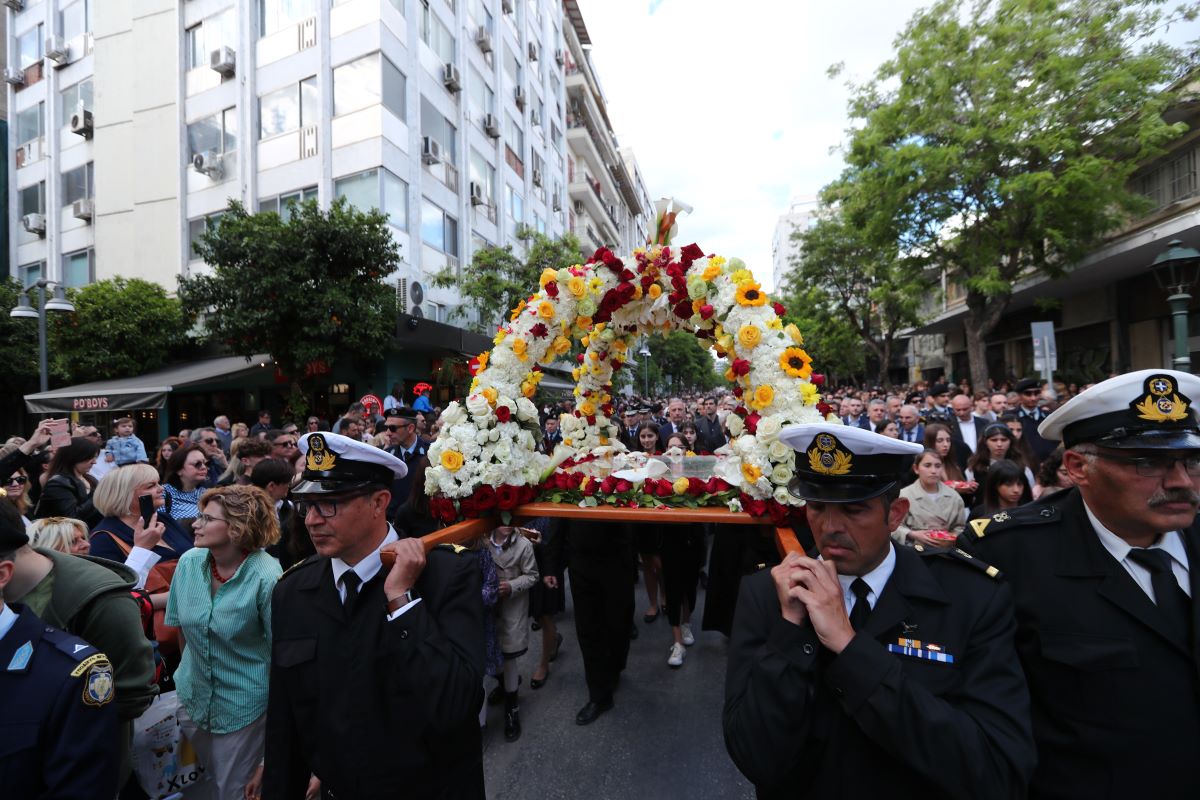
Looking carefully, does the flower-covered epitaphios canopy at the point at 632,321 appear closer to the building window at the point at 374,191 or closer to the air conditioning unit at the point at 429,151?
the building window at the point at 374,191

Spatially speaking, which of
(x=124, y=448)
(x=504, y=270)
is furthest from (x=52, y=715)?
(x=504, y=270)

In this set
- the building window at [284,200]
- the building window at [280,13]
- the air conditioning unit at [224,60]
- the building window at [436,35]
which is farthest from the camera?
the building window at [436,35]

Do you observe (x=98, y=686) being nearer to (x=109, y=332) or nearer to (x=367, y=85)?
(x=367, y=85)

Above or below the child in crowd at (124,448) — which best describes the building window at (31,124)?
above

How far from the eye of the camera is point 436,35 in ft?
63.1

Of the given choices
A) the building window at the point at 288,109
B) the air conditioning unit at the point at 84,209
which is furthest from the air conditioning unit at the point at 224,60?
the air conditioning unit at the point at 84,209

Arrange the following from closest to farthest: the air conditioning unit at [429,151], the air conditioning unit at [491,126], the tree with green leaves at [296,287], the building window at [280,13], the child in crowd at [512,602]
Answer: the child in crowd at [512,602], the tree with green leaves at [296,287], the building window at [280,13], the air conditioning unit at [429,151], the air conditioning unit at [491,126]

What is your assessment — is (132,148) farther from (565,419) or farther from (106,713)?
(106,713)

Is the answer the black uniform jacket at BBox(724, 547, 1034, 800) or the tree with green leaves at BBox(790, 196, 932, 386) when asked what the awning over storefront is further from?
the tree with green leaves at BBox(790, 196, 932, 386)

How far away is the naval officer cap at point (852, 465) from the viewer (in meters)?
1.72

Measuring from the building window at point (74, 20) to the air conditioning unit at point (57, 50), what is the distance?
0.31m

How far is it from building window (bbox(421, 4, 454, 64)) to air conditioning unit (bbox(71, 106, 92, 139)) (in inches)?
492

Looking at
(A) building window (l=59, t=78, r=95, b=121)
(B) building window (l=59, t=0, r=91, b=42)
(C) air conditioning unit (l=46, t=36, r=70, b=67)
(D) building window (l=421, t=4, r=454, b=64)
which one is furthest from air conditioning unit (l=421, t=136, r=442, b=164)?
(C) air conditioning unit (l=46, t=36, r=70, b=67)

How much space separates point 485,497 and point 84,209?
993 inches
